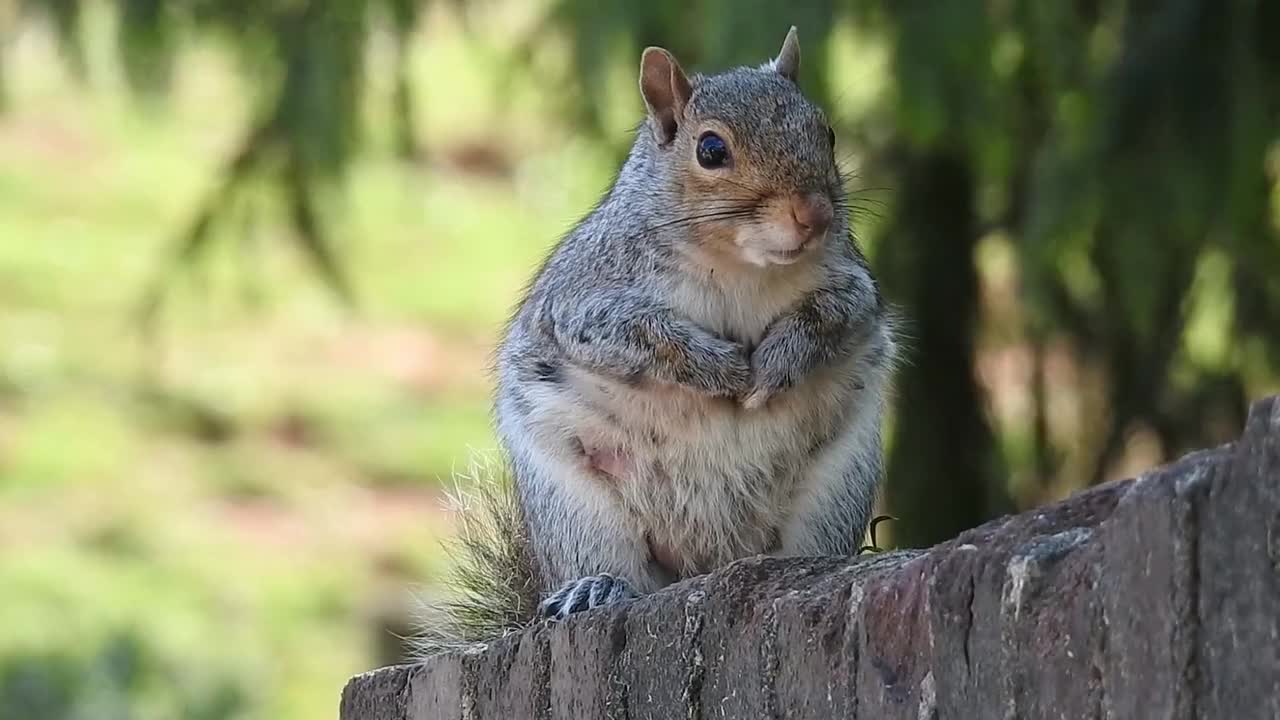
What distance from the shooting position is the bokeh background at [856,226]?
2.91 m

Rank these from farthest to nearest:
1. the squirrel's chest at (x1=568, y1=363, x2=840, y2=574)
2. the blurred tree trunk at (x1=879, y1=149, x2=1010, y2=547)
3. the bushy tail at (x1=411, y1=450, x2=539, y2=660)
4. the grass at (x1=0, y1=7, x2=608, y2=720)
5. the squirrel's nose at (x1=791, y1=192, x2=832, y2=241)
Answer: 1. the grass at (x1=0, y1=7, x2=608, y2=720)
2. the blurred tree trunk at (x1=879, y1=149, x2=1010, y2=547)
3. the bushy tail at (x1=411, y1=450, x2=539, y2=660)
4. the squirrel's chest at (x1=568, y1=363, x2=840, y2=574)
5. the squirrel's nose at (x1=791, y1=192, x2=832, y2=241)

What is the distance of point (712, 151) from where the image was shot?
2.04m

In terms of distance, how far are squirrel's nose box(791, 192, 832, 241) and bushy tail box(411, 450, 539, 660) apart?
531 millimetres

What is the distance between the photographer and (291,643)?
650cm

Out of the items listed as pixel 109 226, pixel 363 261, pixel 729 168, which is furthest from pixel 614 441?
pixel 109 226

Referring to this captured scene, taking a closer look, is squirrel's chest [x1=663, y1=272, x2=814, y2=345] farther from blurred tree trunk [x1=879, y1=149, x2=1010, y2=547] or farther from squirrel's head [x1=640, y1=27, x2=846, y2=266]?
blurred tree trunk [x1=879, y1=149, x2=1010, y2=547]

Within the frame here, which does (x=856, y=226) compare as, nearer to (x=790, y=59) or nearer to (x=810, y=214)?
(x=790, y=59)

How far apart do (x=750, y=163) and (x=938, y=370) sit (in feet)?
6.65

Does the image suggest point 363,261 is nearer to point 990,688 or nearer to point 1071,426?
point 1071,426

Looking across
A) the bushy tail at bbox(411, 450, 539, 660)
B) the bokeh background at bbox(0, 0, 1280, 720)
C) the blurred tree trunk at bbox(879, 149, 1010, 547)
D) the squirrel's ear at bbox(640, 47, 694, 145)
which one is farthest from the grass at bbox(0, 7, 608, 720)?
the squirrel's ear at bbox(640, 47, 694, 145)

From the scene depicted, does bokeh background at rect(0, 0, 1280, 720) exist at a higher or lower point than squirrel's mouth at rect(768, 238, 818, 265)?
higher

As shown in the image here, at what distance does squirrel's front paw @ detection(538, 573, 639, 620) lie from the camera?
6.45 feet

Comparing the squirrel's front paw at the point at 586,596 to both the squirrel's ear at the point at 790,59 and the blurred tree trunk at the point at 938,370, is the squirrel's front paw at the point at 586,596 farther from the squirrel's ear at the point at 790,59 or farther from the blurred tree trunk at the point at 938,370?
the blurred tree trunk at the point at 938,370

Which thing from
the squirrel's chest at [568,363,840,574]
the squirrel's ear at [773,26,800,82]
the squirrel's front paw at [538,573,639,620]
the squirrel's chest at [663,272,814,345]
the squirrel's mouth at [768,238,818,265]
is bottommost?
the squirrel's front paw at [538,573,639,620]
